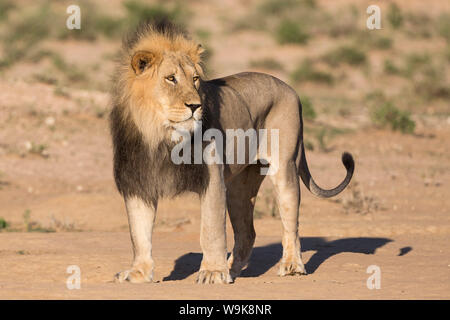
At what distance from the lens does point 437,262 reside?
7.06 meters

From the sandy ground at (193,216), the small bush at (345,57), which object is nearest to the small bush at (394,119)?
the sandy ground at (193,216)

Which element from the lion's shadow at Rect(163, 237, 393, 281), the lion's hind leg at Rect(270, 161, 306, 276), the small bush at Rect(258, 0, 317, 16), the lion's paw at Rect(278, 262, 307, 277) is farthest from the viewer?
Answer: the small bush at Rect(258, 0, 317, 16)

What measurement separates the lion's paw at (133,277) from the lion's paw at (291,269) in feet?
3.95

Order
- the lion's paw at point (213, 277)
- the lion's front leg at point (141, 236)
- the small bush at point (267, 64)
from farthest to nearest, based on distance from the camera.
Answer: the small bush at point (267, 64) → the lion's front leg at point (141, 236) → the lion's paw at point (213, 277)

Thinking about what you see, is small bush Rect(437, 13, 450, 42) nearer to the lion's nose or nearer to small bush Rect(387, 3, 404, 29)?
small bush Rect(387, 3, 404, 29)

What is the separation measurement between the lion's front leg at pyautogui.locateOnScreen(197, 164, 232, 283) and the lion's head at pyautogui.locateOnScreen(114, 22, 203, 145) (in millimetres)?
539

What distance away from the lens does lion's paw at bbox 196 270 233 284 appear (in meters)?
5.92

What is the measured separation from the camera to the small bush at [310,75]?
22.5m

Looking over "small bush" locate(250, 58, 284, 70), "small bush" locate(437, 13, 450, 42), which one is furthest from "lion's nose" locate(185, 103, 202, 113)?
"small bush" locate(437, 13, 450, 42)

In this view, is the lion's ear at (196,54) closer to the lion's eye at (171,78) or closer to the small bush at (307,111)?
the lion's eye at (171,78)

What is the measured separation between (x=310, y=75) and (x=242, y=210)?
15.8m

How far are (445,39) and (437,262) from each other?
988 inches

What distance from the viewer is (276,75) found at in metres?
23.6
